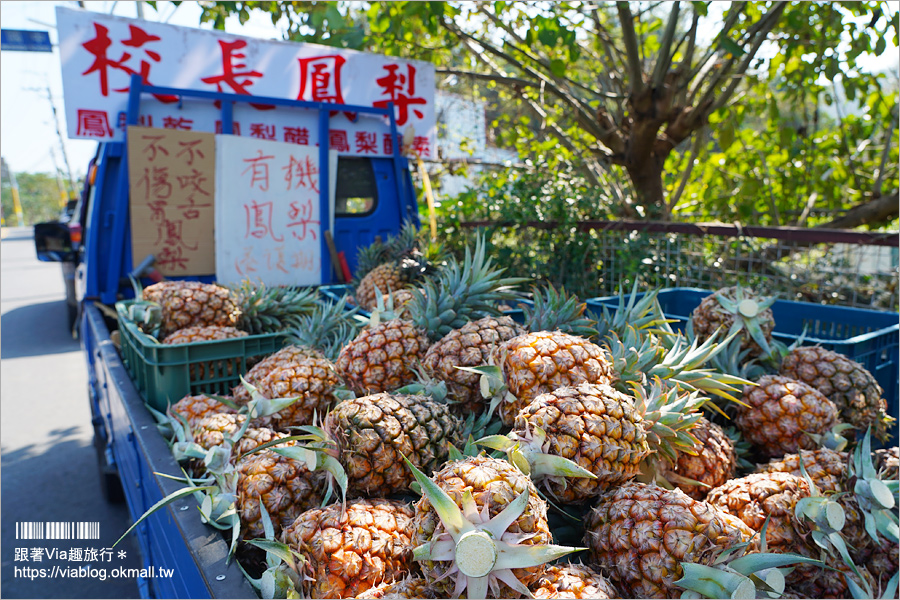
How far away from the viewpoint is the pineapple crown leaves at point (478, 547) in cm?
99

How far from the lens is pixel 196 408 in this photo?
81.4 inches

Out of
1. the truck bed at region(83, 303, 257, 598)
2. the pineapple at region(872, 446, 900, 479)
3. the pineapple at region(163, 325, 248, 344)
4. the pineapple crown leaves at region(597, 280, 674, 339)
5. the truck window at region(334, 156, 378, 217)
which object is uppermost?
the truck window at region(334, 156, 378, 217)

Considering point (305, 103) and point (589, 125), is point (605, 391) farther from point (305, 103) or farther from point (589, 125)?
point (589, 125)

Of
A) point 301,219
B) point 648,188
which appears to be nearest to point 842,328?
point 301,219

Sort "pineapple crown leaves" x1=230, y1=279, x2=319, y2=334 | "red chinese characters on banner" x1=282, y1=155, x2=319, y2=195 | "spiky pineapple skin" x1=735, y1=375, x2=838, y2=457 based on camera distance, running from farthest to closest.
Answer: "red chinese characters on banner" x1=282, y1=155, x2=319, y2=195, "pineapple crown leaves" x1=230, y1=279, x2=319, y2=334, "spiky pineapple skin" x1=735, y1=375, x2=838, y2=457

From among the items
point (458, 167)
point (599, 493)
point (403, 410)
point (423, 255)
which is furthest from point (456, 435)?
point (458, 167)

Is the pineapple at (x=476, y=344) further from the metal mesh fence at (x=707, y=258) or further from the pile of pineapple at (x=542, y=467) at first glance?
the metal mesh fence at (x=707, y=258)

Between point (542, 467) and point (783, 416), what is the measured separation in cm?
101

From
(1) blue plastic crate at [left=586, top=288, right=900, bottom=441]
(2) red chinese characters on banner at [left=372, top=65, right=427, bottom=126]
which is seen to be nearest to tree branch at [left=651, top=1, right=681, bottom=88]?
(2) red chinese characters on banner at [left=372, top=65, right=427, bottom=126]

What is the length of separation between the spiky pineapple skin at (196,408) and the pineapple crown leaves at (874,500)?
6.47 feet

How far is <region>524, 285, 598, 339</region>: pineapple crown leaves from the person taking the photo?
186 cm

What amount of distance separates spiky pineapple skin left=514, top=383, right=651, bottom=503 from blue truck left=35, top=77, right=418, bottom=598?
711mm

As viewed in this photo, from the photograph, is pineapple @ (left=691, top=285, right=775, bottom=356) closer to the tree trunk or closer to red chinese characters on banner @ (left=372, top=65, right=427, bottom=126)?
red chinese characters on banner @ (left=372, top=65, right=427, bottom=126)

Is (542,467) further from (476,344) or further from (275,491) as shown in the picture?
(275,491)
